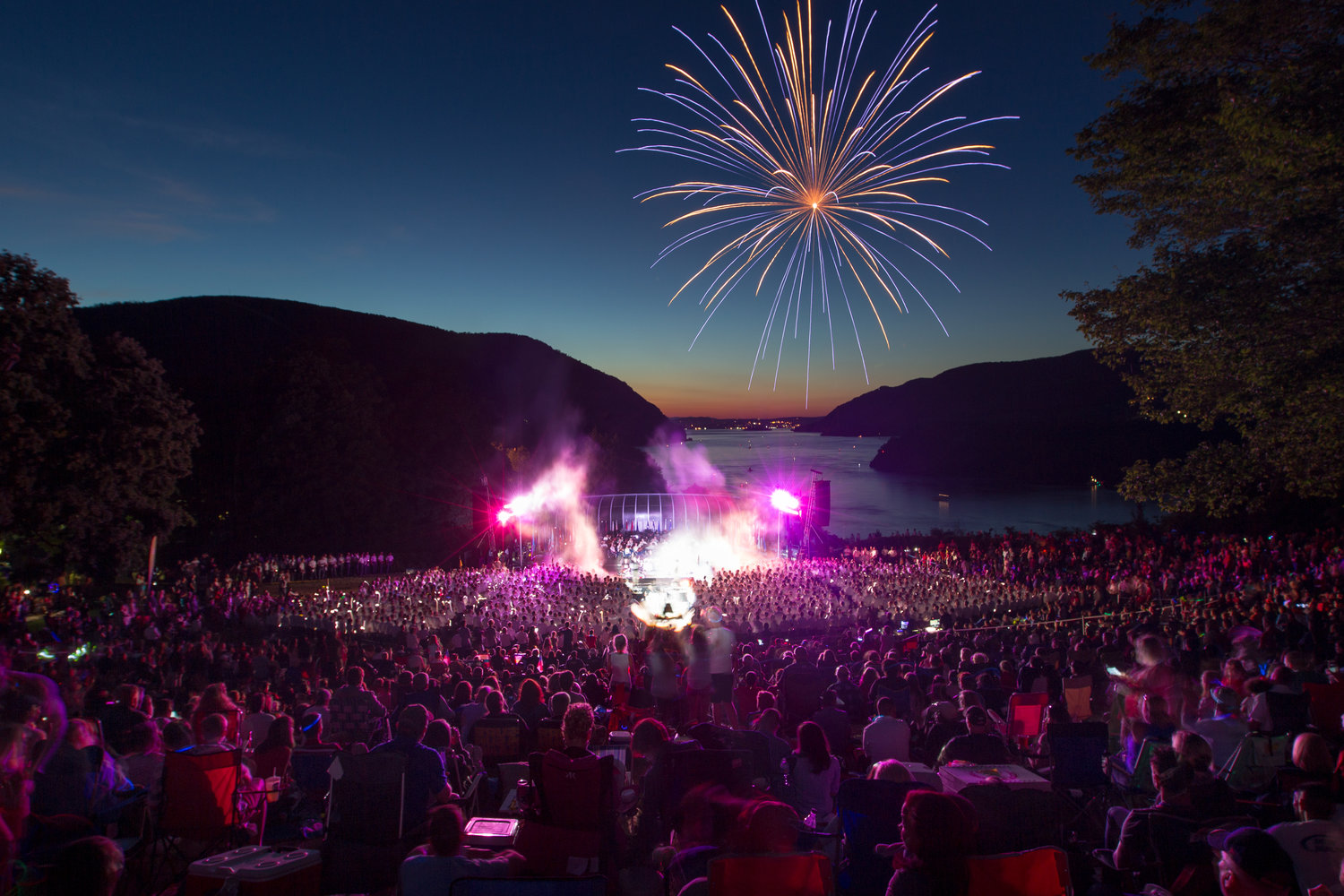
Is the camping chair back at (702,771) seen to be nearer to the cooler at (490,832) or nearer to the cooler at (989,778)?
the cooler at (490,832)

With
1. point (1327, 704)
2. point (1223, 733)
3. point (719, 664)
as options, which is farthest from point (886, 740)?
point (1327, 704)

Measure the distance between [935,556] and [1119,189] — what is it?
20745 millimetres

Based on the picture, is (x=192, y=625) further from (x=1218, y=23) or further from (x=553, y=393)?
(x=553, y=393)

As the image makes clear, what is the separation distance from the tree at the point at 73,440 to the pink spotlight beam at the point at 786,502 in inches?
884

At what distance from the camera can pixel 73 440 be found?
2159 cm

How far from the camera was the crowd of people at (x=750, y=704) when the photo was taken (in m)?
3.35

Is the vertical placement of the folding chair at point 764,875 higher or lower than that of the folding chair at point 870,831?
higher

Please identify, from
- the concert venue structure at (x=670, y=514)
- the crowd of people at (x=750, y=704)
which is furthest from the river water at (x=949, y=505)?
the crowd of people at (x=750, y=704)

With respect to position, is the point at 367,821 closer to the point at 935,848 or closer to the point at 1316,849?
the point at 935,848

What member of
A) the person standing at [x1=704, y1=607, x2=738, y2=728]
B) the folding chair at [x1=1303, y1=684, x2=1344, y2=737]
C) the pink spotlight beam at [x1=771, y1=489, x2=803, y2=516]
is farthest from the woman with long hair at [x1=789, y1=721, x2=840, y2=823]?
the pink spotlight beam at [x1=771, y1=489, x2=803, y2=516]

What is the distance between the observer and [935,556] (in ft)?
93.0

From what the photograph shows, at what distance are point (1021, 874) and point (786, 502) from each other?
2916cm

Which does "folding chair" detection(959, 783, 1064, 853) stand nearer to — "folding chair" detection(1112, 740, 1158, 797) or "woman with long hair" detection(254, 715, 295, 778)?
"folding chair" detection(1112, 740, 1158, 797)

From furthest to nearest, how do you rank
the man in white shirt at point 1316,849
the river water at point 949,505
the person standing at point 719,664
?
1. the river water at point 949,505
2. the person standing at point 719,664
3. the man in white shirt at point 1316,849
